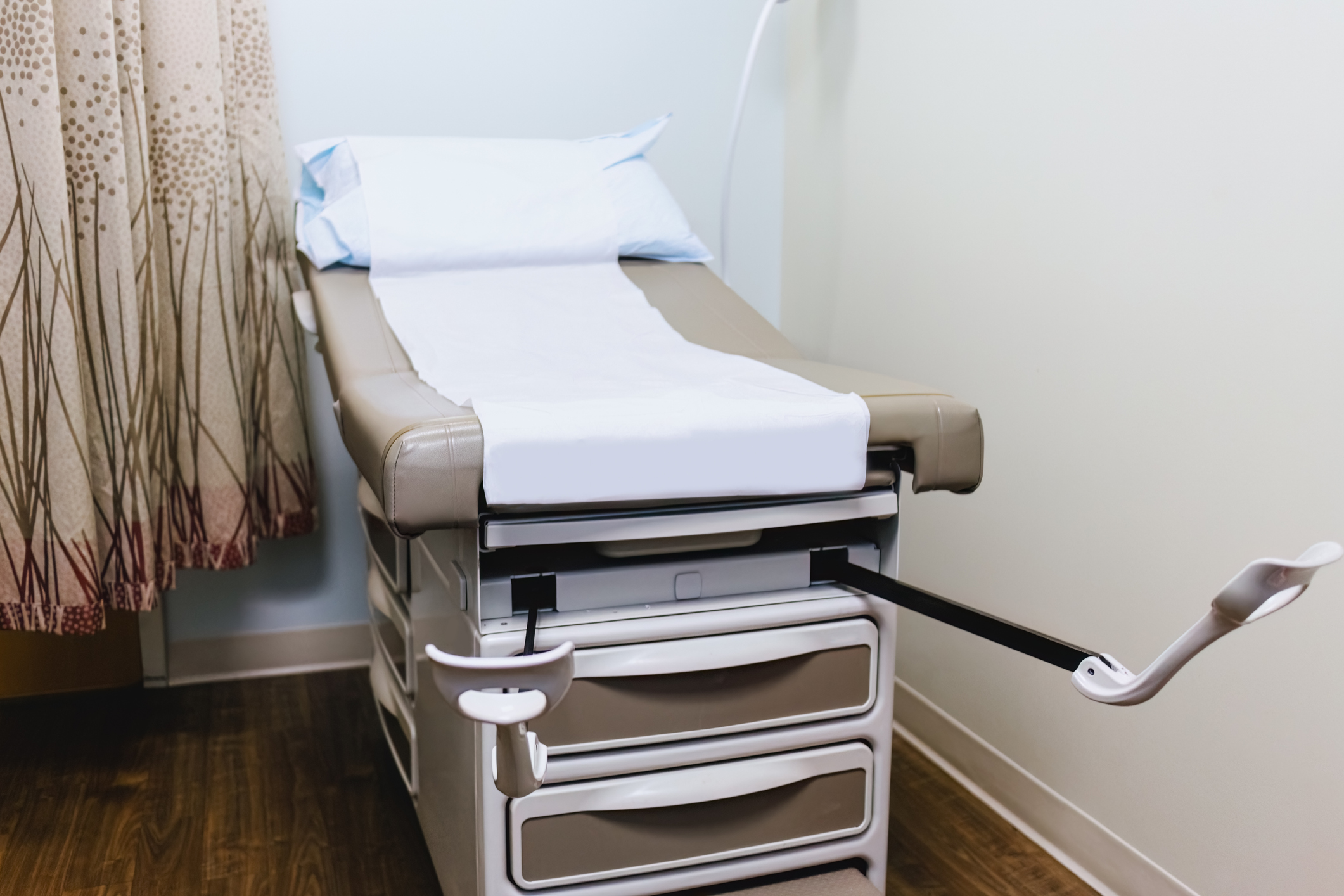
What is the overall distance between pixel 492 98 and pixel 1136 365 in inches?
51.1

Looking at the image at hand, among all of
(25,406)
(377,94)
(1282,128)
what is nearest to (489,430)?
(1282,128)

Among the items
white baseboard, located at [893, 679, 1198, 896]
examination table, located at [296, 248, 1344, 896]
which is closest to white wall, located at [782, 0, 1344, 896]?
white baseboard, located at [893, 679, 1198, 896]

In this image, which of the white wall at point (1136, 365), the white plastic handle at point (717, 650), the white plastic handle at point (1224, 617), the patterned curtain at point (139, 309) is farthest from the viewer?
the patterned curtain at point (139, 309)

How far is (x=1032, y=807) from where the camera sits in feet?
4.94

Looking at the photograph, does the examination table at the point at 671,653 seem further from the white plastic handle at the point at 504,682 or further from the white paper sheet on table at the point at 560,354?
the white plastic handle at the point at 504,682

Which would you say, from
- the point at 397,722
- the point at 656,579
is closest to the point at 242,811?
the point at 397,722

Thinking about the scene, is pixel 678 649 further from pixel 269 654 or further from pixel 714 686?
pixel 269 654

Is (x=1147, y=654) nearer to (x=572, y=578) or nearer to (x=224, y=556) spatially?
(x=572, y=578)

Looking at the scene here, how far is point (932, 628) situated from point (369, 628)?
1.13 m

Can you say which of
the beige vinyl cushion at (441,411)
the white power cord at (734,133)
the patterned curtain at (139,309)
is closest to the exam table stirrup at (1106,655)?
the beige vinyl cushion at (441,411)

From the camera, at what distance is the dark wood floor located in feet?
4.51

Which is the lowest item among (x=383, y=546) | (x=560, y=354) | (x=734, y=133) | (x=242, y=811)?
(x=242, y=811)

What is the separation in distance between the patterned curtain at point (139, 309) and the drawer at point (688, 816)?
0.97 metres

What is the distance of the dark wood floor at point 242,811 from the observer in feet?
4.51
